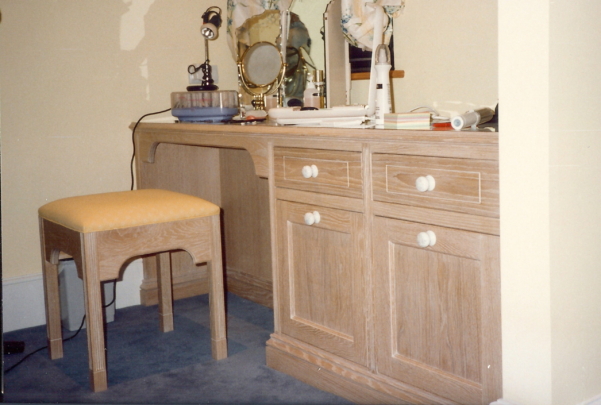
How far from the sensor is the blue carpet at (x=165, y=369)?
1844 millimetres

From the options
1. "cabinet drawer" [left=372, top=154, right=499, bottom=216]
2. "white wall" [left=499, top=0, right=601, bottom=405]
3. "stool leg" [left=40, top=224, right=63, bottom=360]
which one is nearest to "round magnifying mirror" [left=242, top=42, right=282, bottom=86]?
"stool leg" [left=40, top=224, right=63, bottom=360]

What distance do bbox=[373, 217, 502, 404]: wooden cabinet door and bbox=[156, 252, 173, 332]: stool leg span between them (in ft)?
3.28

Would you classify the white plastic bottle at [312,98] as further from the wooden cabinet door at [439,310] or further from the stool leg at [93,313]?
the stool leg at [93,313]

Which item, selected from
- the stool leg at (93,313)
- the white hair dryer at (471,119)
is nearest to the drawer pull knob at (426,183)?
the white hair dryer at (471,119)

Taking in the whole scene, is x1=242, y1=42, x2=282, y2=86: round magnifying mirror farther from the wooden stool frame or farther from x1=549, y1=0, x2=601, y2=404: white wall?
x1=549, y1=0, x2=601, y2=404: white wall

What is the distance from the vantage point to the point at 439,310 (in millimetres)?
1483

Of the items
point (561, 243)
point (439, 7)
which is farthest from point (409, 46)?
point (561, 243)

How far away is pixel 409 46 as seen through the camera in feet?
7.28

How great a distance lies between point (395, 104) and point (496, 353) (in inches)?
44.2

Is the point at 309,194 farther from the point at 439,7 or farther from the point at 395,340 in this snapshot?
the point at 439,7

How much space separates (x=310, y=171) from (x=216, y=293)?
54 centimetres

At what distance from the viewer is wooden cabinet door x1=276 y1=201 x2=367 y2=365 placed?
5.56 feet

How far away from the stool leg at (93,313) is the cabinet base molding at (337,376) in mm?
492

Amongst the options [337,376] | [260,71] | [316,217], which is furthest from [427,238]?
[260,71]
